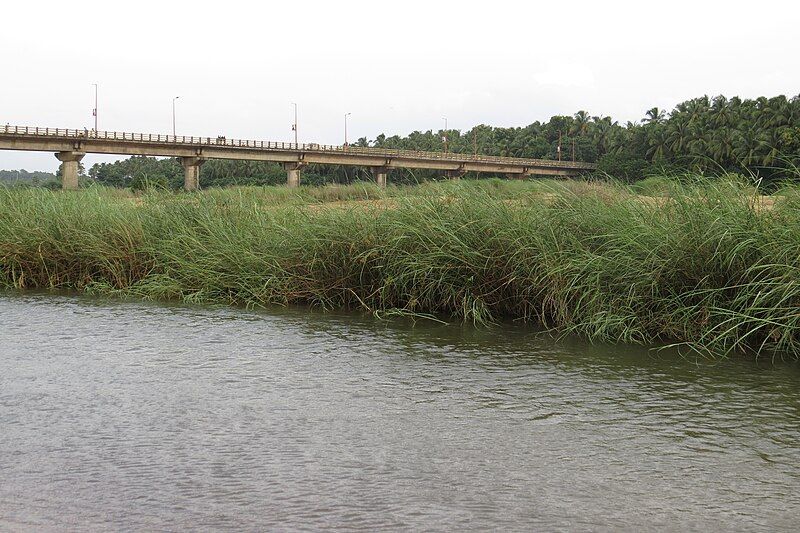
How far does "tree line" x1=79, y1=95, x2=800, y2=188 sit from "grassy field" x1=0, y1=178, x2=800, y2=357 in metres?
42.2

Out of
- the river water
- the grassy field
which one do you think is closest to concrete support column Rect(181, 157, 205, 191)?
the grassy field

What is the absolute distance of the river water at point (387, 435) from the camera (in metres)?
4.28

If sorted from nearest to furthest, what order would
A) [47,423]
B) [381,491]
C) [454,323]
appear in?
1. [381,491]
2. [47,423]
3. [454,323]

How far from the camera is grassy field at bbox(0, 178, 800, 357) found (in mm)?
8258

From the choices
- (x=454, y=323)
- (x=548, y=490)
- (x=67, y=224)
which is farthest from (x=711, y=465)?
(x=67, y=224)

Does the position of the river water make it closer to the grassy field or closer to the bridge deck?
the grassy field

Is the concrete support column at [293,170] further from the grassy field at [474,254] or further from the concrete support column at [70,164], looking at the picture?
the grassy field at [474,254]

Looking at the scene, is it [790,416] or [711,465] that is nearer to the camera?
[711,465]

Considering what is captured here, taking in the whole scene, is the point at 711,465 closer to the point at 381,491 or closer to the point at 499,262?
the point at 381,491

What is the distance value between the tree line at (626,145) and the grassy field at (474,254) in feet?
138

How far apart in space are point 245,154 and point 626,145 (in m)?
40.2

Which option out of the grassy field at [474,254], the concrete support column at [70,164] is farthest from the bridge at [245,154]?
the grassy field at [474,254]

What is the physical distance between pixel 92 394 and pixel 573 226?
5659 mm

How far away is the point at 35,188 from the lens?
16.0m
